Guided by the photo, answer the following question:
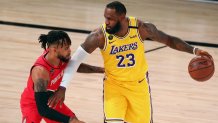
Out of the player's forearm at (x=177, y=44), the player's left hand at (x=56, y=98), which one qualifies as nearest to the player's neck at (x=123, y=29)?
the player's forearm at (x=177, y=44)

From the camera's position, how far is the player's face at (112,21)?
432 cm

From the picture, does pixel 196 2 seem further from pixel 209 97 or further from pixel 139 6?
pixel 209 97

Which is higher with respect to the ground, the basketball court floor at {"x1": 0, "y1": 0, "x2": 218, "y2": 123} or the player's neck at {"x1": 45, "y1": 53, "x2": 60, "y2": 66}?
the player's neck at {"x1": 45, "y1": 53, "x2": 60, "y2": 66}

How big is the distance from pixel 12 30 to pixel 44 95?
18.9ft

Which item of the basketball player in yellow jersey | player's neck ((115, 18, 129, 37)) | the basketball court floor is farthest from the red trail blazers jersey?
the basketball court floor

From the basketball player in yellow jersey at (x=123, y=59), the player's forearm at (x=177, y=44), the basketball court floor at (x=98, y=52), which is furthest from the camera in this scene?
the basketball court floor at (x=98, y=52)

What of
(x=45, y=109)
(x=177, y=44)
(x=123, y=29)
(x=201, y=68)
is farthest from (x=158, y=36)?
(x=45, y=109)

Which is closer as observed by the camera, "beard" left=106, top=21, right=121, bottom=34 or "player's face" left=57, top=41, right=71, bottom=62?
"player's face" left=57, top=41, right=71, bottom=62

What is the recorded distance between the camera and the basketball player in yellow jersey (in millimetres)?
4414

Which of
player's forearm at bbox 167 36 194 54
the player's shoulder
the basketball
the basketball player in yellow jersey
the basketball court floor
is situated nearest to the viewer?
the player's shoulder

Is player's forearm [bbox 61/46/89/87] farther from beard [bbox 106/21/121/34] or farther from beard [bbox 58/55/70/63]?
beard [bbox 106/21/121/34]

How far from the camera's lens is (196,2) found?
13164mm

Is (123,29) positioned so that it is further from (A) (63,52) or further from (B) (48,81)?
(B) (48,81)

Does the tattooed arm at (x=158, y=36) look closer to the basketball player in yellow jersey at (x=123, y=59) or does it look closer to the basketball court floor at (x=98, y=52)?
the basketball player in yellow jersey at (x=123, y=59)
